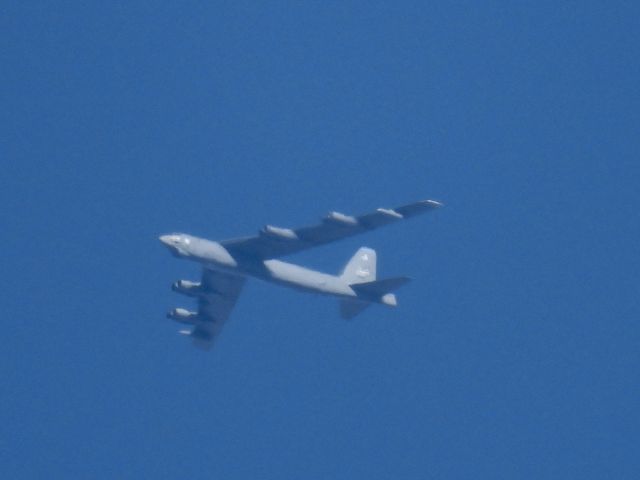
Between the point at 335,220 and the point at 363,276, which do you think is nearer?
the point at 335,220

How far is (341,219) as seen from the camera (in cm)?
5450

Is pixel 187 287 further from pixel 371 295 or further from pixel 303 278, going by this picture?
pixel 371 295

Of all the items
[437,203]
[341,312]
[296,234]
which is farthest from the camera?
[341,312]

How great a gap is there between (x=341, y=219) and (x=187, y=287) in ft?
37.9

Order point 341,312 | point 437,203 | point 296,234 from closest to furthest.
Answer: point 437,203
point 296,234
point 341,312

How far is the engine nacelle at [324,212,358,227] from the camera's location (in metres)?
54.4

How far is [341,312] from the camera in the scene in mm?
62438

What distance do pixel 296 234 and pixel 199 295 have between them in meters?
8.67

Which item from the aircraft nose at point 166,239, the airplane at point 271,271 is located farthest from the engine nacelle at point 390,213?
the aircraft nose at point 166,239

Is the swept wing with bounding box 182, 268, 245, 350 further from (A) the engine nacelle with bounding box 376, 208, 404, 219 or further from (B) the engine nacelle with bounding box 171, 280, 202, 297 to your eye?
(A) the engine nacelle with bounding box 376, 208, 404, 219

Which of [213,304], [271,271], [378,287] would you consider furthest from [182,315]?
[378,287]

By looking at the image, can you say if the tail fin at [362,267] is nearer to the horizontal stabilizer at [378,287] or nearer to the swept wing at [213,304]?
the horizontal stabilizer at [378,287]

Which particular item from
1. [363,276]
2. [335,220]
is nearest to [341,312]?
[363,276]

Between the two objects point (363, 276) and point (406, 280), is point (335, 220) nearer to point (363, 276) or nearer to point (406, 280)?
point (406, 280)
